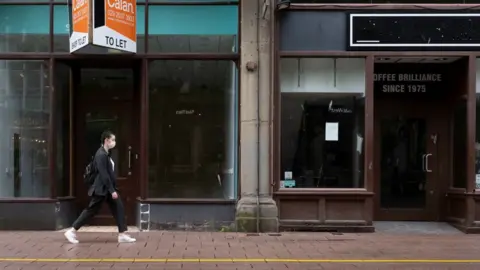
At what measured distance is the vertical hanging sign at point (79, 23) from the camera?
969 cm

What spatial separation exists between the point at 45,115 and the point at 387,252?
655cm

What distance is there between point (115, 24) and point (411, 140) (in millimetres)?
6373

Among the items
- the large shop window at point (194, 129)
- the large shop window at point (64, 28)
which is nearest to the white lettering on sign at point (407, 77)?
the large shop window at point (194, 129)

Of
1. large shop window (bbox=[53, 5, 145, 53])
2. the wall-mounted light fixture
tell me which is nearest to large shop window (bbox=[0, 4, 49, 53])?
large shop window (bbox=[53, 5, 145, 53])

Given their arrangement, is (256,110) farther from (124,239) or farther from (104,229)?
(104,229)

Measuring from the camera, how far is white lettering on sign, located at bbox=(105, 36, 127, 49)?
32.4 ft

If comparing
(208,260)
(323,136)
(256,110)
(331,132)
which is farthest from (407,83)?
(208,260)

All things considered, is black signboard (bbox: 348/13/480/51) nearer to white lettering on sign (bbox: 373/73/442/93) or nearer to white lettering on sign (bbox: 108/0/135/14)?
white lettering on sign (bbox: 373/73/442/93)

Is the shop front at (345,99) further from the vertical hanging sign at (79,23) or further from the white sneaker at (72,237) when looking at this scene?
the white sneaker at (72,237)

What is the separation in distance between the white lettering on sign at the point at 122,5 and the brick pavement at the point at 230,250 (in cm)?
397

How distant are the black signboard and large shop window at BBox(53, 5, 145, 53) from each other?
3.84m

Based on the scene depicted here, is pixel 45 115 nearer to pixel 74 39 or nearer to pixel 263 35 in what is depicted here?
pixel 74 39

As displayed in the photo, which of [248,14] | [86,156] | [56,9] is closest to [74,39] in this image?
[56,9]

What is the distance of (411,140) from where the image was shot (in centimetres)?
1198
